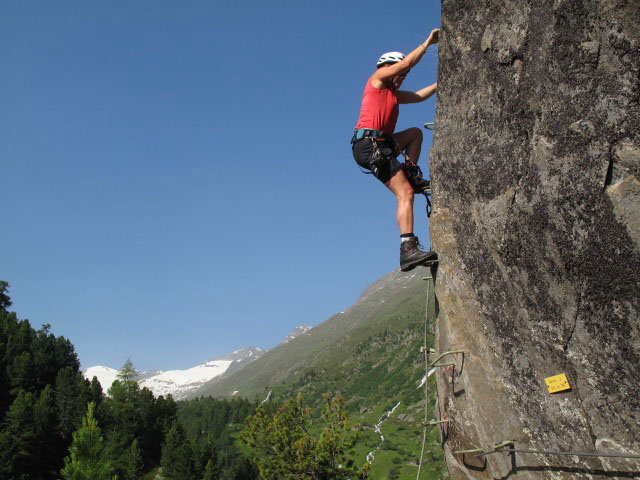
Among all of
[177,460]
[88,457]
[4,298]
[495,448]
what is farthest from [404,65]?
[4,298]

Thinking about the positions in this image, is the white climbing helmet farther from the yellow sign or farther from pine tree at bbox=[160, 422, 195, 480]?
pine tree at bbox=[160, 422, 195, 480]

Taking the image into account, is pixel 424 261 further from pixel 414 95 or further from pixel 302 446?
pixel 302 446

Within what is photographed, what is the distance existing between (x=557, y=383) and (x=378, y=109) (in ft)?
16.0

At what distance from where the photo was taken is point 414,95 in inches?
329

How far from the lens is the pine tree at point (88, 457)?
55.0ft

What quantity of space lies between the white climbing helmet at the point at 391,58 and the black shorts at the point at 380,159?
1.34 m

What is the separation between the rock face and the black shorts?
0.98 m

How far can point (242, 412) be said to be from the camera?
522 ft

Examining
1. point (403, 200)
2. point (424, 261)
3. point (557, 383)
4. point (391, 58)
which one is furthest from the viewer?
point (391, 58)

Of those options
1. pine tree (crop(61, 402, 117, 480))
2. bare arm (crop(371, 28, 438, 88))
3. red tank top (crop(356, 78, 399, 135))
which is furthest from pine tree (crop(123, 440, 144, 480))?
bare arm (crop(371, 28, 438, 88))

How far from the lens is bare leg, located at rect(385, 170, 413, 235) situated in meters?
7.42

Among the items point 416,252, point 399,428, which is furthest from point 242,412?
point 416,252

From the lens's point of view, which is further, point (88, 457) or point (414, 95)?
point (88, 457)

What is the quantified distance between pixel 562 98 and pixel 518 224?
1412mm
